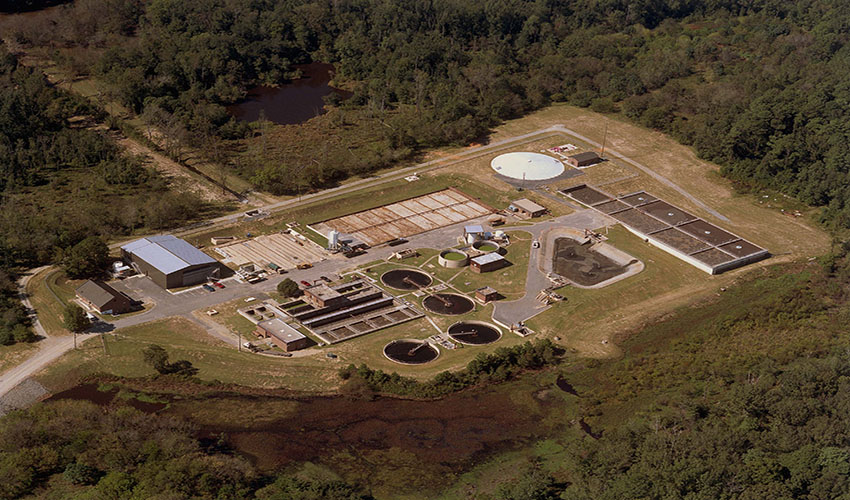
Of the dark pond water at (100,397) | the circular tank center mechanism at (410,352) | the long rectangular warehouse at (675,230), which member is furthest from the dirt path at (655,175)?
the dark pond water at (100,397)

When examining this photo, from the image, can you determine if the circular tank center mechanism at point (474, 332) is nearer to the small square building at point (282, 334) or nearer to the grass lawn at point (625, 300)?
the grass lawn at point (625, 300)

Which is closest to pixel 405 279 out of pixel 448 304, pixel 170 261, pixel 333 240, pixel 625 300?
pixel 448 304

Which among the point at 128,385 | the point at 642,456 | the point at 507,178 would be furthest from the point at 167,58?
the point at 642,456

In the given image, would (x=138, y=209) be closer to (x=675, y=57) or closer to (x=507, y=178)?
(x=507, y=178)

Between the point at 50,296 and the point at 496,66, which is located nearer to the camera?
the point at 50,296

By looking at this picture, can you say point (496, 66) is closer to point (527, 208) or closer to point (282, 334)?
point (527, 208)
